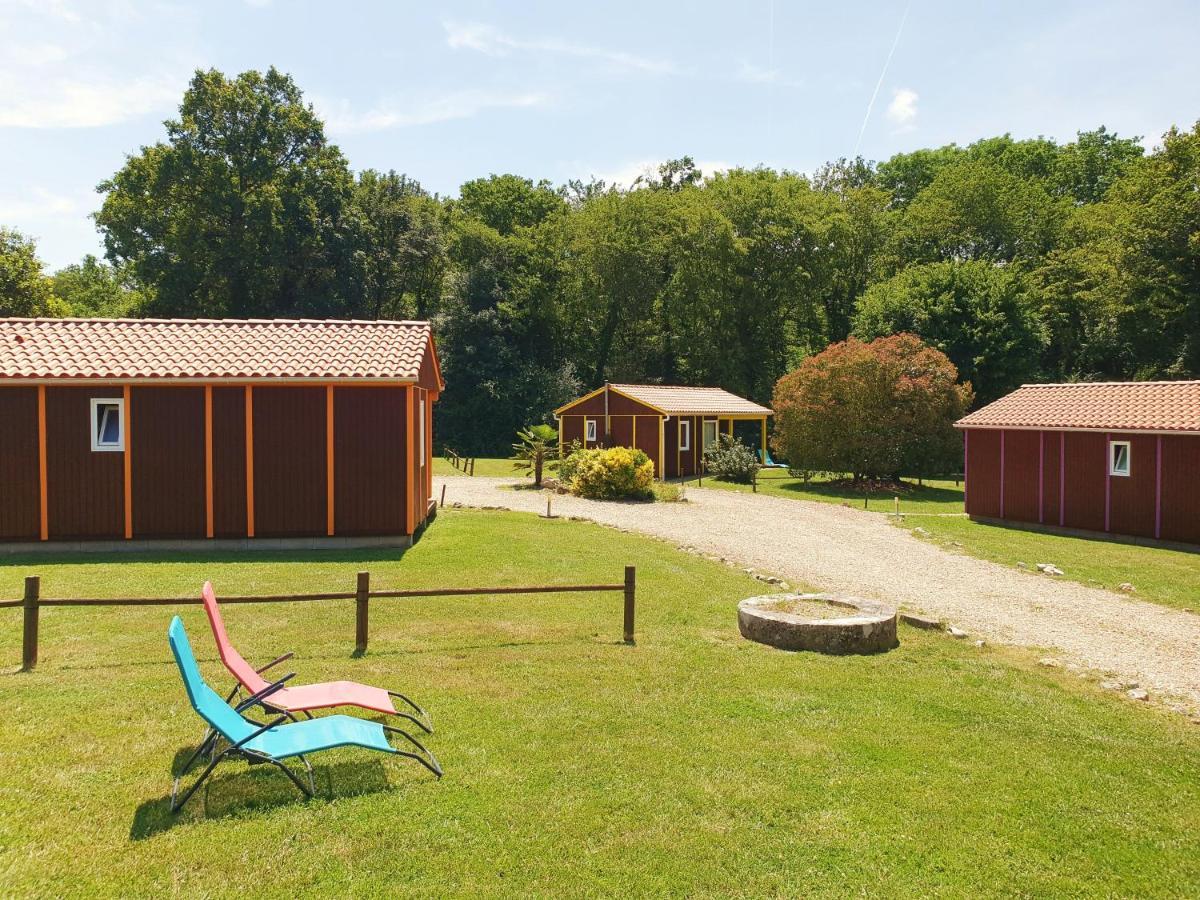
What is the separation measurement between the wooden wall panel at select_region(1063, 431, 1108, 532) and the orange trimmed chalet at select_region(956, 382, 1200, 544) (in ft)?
0.07

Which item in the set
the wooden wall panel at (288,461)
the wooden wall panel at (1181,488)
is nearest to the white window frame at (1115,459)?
the wooden wall panel at (1181,488)

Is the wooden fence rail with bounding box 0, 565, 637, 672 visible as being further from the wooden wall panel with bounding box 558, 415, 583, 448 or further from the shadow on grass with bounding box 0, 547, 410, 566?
the wooden wall panel with bounding box 558, 415, 583, 448

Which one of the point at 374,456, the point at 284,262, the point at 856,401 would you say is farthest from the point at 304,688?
the point at 284,262

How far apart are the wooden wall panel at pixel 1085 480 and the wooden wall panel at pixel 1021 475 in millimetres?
897

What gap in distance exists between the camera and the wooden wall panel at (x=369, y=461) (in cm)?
1507

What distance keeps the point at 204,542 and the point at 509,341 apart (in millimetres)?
34952

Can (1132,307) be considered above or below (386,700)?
above

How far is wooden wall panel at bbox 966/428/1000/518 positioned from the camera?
22047mm

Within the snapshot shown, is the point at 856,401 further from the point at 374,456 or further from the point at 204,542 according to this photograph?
the point at 204,542

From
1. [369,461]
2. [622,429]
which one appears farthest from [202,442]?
[622,429]

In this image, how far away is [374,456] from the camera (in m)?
15.2

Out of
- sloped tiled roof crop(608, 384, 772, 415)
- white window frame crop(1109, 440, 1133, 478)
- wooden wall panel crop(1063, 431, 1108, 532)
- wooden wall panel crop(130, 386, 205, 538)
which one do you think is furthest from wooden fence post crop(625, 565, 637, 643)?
sloped tiled roof crop(608, 384, 772, 415)

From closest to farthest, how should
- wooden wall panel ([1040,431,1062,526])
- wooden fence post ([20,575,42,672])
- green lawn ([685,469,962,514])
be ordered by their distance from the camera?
wooden fence post ([20,575,42,672]), wooden wall panel ([1040,431,1062,526]), green lawn ([685,469,962,514])

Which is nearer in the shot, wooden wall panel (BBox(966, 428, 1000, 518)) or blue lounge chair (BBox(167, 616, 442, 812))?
blue lounge chair (BBox(167, 616, 442, 812))
